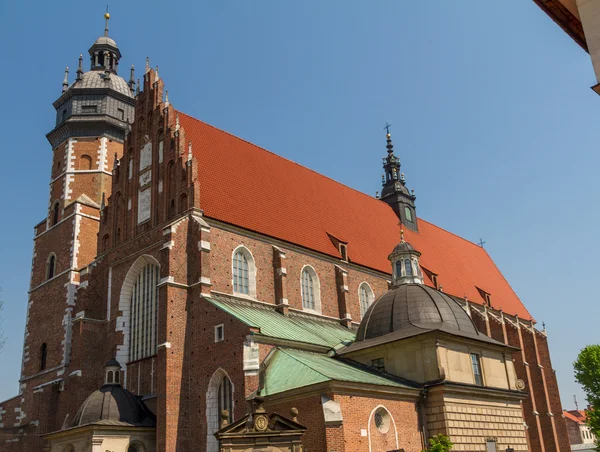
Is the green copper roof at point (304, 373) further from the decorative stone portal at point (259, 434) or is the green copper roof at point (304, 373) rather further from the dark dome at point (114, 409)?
the dark dome at point (114, 409)

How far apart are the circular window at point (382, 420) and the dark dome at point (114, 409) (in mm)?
7723

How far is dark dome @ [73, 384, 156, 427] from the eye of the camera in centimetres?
2089

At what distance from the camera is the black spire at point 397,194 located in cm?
4073

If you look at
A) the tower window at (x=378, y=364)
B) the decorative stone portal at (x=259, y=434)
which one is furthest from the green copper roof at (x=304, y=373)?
the decorative stone portal at (x=259, y=434)

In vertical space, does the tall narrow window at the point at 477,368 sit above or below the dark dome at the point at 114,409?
above

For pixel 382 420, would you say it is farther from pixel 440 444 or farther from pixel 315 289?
pixel 315 289

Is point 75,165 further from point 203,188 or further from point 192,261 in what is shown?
point 192,261

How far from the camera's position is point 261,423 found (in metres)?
16.5

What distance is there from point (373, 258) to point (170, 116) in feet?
41.1

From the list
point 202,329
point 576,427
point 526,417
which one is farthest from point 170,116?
point 576,427

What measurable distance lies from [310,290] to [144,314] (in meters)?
7.23

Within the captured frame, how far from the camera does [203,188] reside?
2567cm

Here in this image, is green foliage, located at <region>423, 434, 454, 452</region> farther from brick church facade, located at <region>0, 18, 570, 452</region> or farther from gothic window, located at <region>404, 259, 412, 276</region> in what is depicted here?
gothic window, located at <region>404, 259, 412, 276</region>

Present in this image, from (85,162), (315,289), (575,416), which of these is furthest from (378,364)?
(575,416)
